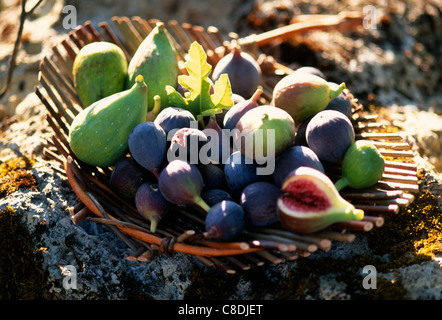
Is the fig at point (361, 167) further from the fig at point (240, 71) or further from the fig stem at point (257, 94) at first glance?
the fig at point (240, 71)

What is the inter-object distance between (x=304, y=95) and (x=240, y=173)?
1.44 ft

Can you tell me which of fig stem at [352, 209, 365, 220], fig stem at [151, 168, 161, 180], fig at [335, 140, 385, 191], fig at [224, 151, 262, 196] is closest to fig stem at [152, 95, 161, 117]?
fig stem at [151, 168, 161, 180]

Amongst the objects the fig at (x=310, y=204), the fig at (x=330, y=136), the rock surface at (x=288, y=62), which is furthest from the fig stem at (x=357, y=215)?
the fig at (x=330, y=136)

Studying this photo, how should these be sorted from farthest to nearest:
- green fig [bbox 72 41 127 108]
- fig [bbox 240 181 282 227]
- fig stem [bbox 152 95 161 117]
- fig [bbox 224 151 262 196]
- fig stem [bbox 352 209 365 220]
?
green fig [bbox 72 41 127 108]
fig stem [bbox 152 95 161 117]
fig [bbox 224 151 262 196]
fig [bbox 240 181 282 227]
fig stem [bbox 352 209 365 220]

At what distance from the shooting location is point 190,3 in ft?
10.7

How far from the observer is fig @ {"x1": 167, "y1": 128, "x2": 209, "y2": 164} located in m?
1.62

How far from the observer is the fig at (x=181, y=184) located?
4.97 feet

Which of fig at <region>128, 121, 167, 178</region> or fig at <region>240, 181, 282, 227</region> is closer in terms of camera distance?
fig at <region>240, 181, 282, 227</region>

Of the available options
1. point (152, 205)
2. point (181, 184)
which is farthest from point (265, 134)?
point (152, 205)

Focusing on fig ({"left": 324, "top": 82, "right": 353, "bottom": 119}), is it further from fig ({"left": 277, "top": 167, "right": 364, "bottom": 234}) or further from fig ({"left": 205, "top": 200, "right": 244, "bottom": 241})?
fig ({"left": 205, "top": 200, "right": 244, "bottom": 241})

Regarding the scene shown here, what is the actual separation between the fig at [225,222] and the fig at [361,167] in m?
0.41

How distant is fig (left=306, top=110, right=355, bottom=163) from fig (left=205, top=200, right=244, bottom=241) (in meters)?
0.41
